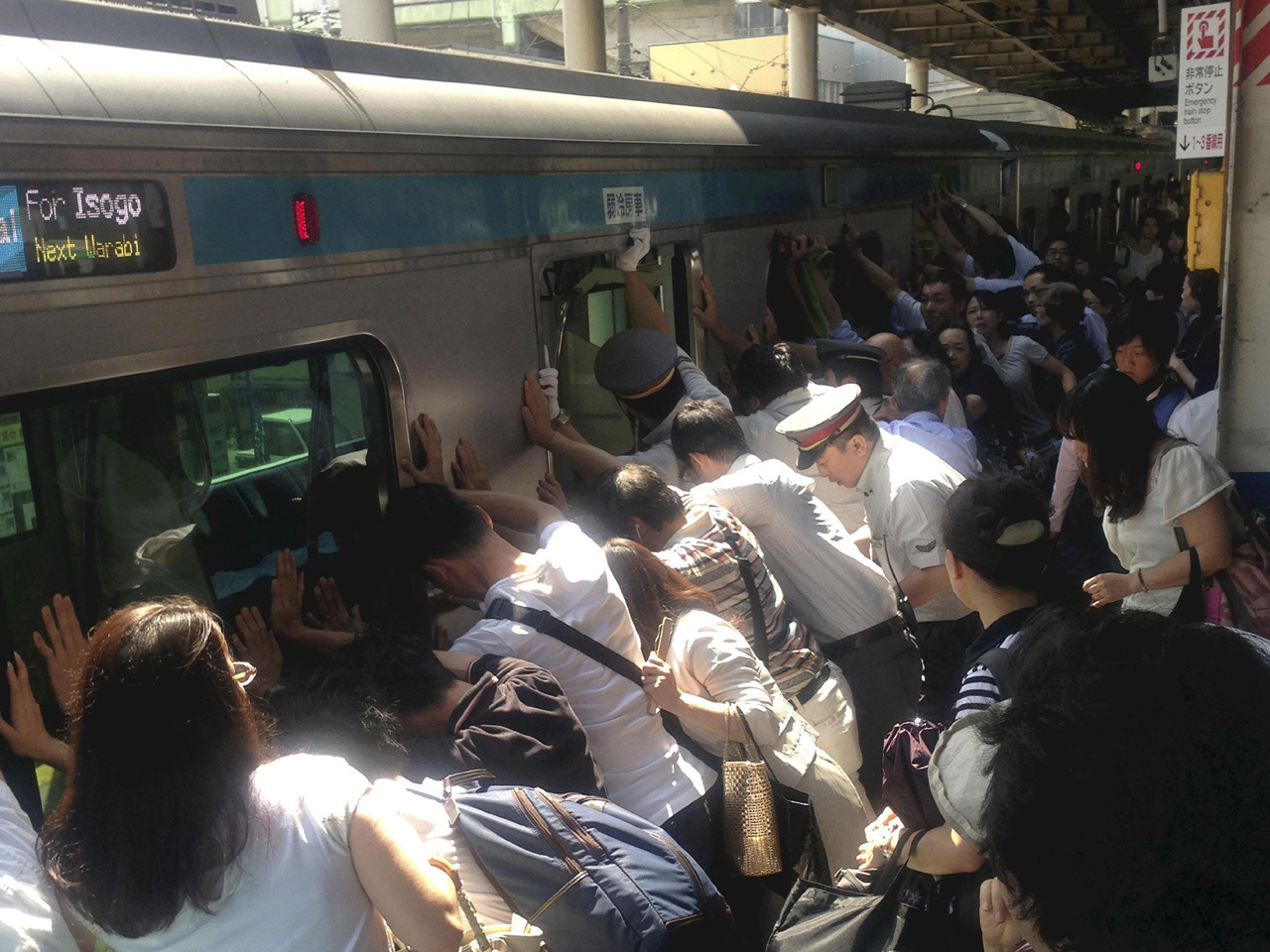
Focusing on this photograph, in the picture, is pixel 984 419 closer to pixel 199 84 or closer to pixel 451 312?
pixel 451 312

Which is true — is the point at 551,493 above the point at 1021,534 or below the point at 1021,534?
below

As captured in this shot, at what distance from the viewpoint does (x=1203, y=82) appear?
13.0 ft

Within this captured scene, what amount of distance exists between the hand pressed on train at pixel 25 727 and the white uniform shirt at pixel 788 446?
261cm

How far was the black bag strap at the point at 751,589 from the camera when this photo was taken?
3111 millimetres

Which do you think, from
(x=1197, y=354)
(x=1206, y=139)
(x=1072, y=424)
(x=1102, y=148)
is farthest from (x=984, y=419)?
(x=1102, y=148)

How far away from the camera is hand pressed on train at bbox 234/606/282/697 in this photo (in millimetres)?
2727

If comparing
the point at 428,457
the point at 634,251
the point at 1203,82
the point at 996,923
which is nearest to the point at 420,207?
the point at 428,457

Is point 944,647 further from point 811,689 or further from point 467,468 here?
point 467,468

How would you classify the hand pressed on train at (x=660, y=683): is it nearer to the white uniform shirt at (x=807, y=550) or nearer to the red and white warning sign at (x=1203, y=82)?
the white uniform shirt at (x=807, y=550)

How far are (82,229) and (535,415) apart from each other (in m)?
1.67

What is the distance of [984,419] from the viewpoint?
5422 mm

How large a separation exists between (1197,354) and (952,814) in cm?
405

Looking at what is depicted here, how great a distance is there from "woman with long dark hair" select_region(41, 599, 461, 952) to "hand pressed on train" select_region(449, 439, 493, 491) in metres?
1.49

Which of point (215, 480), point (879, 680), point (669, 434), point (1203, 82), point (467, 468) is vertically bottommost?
point (879, 680)
